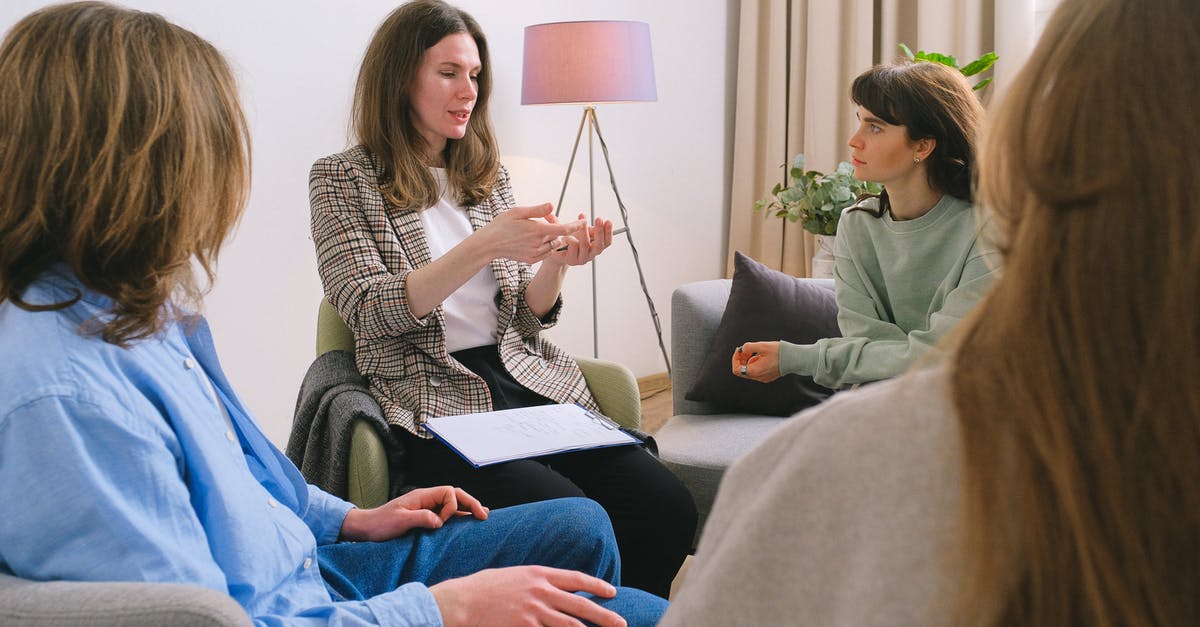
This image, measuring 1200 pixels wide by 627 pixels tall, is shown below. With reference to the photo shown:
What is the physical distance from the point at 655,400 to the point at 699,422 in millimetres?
1896

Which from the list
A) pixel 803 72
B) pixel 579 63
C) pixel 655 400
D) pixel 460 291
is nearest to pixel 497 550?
pixel 460 291

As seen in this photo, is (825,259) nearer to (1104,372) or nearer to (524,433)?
(524,433)

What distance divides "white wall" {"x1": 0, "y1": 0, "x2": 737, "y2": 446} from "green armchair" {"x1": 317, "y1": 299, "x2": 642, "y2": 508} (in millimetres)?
613

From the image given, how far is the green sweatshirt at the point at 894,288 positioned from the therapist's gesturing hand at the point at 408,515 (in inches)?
33.7

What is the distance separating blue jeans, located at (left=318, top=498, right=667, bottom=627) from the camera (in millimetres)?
1314

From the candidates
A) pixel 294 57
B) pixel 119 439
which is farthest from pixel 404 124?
pixel 119 439

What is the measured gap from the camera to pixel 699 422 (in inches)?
99.7

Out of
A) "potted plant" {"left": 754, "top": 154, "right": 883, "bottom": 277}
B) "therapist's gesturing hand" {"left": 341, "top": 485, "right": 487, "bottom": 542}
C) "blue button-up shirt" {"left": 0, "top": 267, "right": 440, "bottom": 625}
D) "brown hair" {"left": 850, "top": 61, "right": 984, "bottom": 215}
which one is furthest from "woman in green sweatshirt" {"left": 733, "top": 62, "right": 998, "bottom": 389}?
"potted plant" {"left": 754, "top": 154, "right": 883, "bottom": 277}

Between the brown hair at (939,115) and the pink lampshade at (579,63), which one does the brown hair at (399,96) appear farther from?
the pink lampshade at (579,63)

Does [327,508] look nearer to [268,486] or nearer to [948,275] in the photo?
[268,486]

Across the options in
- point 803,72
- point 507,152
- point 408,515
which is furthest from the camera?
point 803,72

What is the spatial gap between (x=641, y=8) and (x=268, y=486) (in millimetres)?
3391

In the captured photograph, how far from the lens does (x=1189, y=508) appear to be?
46cm

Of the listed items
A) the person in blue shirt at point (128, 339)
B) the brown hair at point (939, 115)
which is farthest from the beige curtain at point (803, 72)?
the person in blue shirt at point (128, 339)
